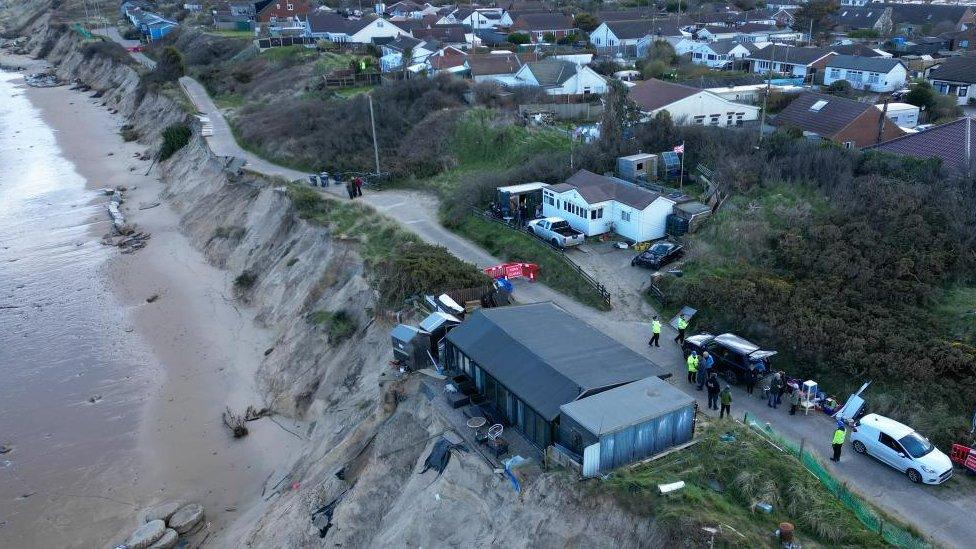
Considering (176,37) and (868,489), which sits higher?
(176,37)

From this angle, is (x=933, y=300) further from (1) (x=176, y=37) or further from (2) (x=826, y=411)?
(1) (x=176, y=37)

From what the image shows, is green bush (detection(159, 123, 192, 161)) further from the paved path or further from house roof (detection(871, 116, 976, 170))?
house roof (detection(871, 116, 976, 170))

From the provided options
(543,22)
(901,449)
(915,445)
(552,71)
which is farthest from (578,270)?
(543,22)

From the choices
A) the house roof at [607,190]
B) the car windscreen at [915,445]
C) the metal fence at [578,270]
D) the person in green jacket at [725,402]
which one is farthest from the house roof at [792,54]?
the car windscreen at [915,445]

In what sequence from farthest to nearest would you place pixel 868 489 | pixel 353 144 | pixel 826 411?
pixel 353 144
pixel 826 411
pixel 868 489

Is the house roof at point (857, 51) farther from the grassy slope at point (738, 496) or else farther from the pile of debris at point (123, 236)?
the pile of debris at point (123, 236)

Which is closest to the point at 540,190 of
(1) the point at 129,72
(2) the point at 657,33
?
(2) the point at 657,33
